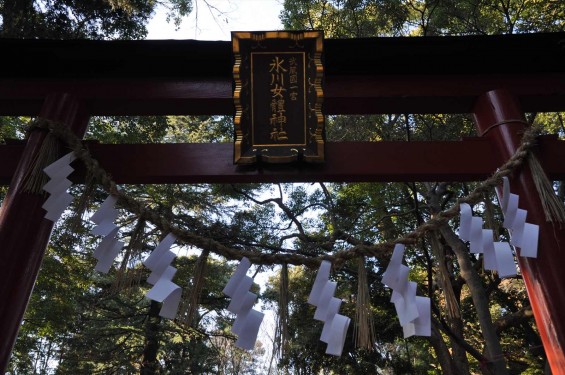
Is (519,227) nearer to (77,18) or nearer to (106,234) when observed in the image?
(106,234)

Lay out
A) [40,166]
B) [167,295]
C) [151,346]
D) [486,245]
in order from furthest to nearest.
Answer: [151,346], [40,166], [486,245], [167,295]

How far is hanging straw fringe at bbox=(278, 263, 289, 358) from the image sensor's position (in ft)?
6.46

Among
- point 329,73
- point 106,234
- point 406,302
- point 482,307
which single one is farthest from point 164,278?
point 482,307

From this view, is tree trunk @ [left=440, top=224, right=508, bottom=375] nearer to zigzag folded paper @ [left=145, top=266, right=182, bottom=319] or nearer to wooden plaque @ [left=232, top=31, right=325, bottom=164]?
wooden plaque @ [left=232, top=31, right=325, bottom=164]

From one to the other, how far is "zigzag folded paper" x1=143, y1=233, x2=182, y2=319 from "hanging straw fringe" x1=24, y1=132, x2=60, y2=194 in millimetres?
955

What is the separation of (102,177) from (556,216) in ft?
7.98

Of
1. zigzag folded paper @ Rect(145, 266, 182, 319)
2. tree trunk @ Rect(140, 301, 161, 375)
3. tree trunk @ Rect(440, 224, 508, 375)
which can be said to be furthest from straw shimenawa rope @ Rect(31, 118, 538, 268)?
tree trunk @ Rect(140, 301, 161, 375)

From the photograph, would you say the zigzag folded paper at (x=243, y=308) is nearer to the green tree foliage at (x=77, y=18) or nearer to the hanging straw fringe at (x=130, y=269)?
the hanging straw fringe at (x=130, y=269)

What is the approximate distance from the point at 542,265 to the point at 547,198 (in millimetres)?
363

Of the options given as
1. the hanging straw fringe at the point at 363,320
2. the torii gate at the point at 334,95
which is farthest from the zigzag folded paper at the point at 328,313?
the torii gate at the point at 334,95

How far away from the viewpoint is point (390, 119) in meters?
7.64

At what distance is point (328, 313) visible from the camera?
6.29 ft

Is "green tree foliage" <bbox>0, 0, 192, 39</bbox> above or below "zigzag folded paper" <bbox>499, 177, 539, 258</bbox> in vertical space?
above

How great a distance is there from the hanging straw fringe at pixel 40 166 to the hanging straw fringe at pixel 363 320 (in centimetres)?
184
